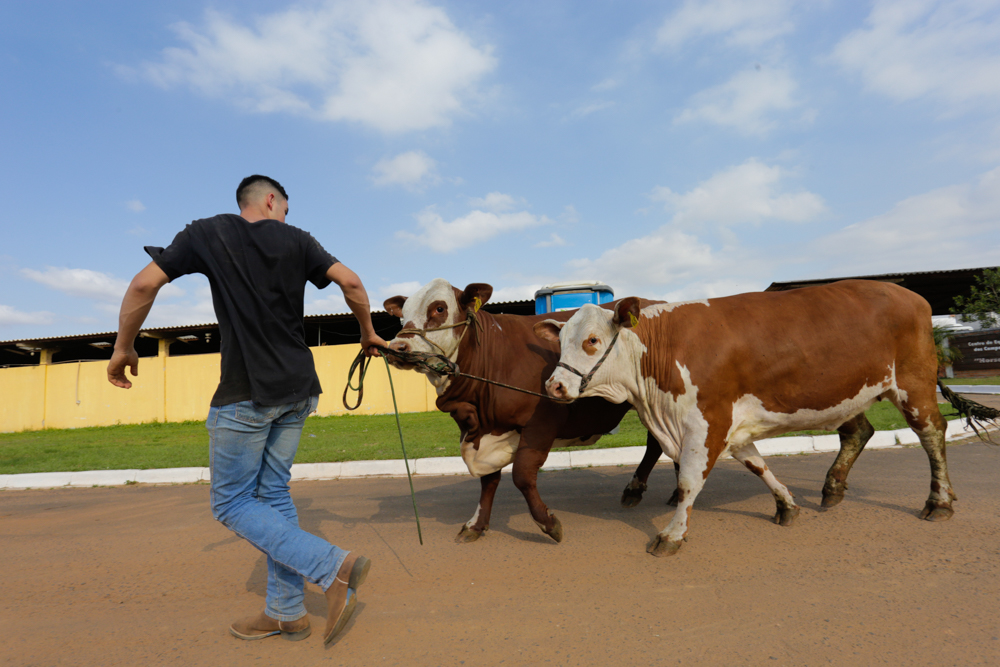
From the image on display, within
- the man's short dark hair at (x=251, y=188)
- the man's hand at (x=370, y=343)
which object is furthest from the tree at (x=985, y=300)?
the man's short dark hair at (x=251, y=188)

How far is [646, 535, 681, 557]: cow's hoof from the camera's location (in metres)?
3.71

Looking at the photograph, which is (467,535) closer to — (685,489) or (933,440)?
(685,489)

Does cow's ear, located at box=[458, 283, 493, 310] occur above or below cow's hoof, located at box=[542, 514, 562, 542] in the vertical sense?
above

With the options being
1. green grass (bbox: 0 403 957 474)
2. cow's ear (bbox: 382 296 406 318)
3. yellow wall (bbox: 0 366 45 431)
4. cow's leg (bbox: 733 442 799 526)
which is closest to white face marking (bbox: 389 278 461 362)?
cow's ear (bbox: 382 296 406 318)

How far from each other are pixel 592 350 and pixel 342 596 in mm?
2325

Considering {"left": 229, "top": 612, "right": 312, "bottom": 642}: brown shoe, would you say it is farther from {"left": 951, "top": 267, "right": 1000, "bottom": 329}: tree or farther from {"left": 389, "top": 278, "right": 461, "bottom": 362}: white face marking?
{"left": 951, "top": 267, "right": 1000, "bottom": 329}: tree

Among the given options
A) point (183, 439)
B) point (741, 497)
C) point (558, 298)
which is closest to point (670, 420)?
point (741, 497)

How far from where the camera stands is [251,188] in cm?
295

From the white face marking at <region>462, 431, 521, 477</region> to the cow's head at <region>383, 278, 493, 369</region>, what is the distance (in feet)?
2.32

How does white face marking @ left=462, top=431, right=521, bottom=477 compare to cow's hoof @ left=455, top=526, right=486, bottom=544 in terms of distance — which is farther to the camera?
white face marking @ left=462, top=431, right=521, bottom=477

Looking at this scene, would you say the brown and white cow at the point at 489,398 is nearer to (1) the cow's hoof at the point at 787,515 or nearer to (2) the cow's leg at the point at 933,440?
(1) the cow's hoof at the point at 787,515

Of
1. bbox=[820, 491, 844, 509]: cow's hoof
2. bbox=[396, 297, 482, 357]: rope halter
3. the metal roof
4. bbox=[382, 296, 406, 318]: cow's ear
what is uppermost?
the metal roof

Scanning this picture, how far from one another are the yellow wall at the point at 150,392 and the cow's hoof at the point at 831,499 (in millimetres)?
14818

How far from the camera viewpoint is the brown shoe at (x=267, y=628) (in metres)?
2.71
